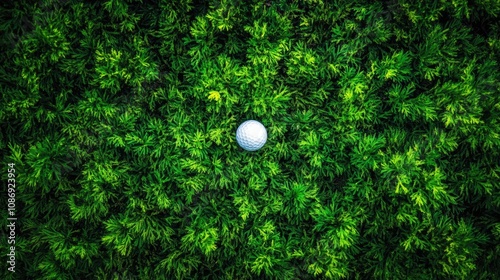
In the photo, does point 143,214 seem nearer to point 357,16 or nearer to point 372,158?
point 372,158

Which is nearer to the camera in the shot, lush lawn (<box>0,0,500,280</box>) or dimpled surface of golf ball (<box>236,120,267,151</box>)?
dimpled surface of golf ball (<box>236,120,267,151</box>)

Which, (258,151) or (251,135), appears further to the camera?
(258,151)

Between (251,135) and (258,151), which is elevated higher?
(251,135)

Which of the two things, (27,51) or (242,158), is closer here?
(27,51)

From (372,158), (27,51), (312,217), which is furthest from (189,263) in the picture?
(27,51)
